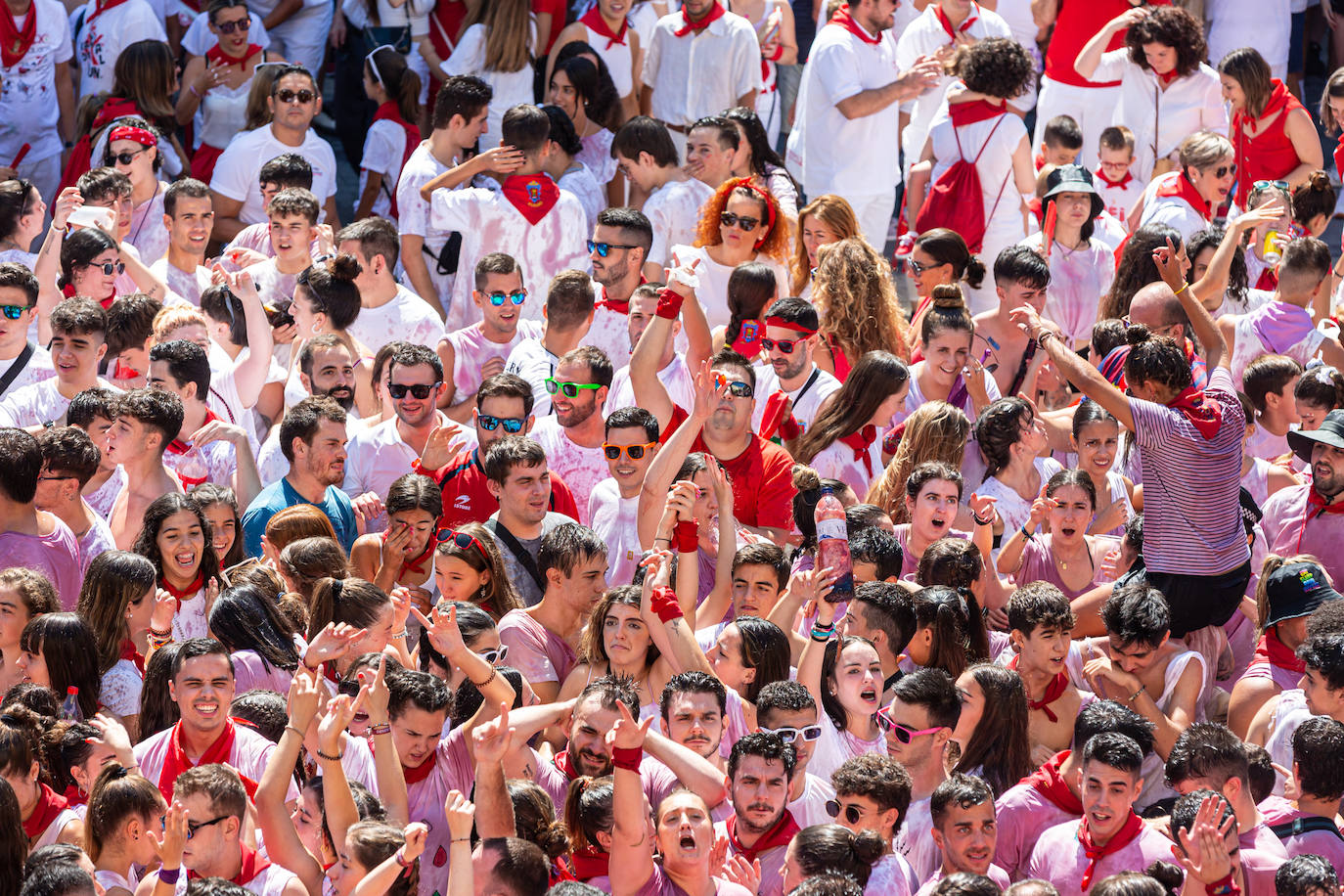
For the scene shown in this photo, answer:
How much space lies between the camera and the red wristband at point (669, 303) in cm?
688

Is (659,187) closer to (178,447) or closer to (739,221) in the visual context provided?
(739,221)

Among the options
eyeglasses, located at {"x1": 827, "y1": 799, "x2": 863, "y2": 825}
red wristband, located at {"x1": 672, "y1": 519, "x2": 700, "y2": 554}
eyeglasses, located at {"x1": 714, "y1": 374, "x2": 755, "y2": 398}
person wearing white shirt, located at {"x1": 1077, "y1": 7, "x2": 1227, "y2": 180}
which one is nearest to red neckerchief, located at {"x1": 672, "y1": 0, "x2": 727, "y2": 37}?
person wearing white shirt, located at {"x1": 1077, "y1": 7, "x2": 1227, "y2": 180}

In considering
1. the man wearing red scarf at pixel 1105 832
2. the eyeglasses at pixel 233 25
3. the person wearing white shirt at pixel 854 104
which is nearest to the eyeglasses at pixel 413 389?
the man wearing red scarf at pixel 1105 832

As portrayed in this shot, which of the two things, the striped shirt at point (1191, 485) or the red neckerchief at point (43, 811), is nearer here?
the red neckerchief at point (43, 811)

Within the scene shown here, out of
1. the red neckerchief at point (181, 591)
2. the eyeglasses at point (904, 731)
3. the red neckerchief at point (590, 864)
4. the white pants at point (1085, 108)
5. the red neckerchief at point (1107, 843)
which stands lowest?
the red neckerchief at point (590, 864)

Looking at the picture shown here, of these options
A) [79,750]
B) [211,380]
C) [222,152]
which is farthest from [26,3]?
[79,750]

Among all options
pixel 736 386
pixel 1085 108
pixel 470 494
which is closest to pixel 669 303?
pixel 736 386

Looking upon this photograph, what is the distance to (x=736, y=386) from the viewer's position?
6730 mm

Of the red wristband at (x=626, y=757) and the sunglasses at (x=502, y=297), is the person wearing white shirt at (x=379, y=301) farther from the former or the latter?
the red wristband at (x=626, y=757)

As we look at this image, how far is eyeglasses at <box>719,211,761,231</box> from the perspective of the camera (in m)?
8.29

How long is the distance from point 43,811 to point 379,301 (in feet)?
12.0

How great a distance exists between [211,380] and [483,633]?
7.96ft

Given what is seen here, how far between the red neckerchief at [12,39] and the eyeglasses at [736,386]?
553cm

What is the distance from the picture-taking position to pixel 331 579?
5.93 metres
